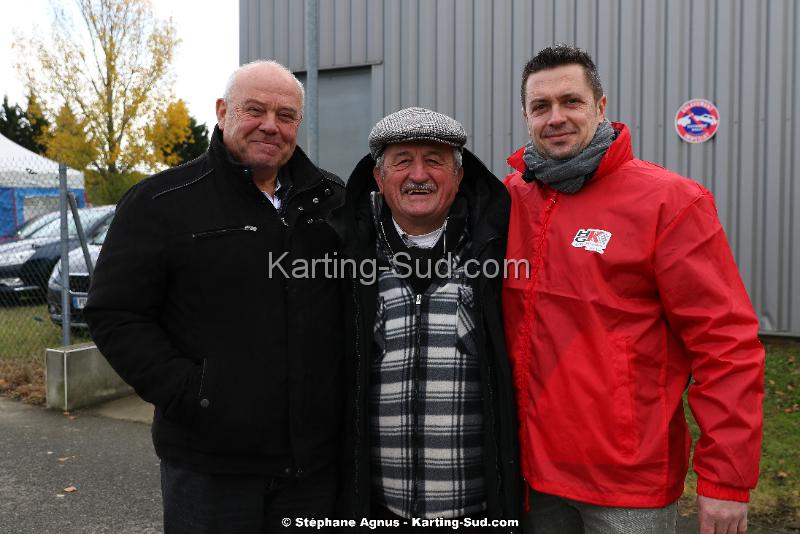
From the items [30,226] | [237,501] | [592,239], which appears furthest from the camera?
[30,226]

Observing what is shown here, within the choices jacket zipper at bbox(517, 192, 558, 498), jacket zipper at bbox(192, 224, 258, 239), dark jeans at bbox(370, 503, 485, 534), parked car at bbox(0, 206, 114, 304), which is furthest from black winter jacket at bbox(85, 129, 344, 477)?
parked car at bbox(0, 206, 114, 304)

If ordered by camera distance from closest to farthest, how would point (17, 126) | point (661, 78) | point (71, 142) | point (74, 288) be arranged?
point (661, 78)
point (74, 288)
point (71, 142)
point (17, 126)

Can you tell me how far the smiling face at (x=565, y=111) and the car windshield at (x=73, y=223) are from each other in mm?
7947

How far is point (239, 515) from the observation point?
236 centimetres

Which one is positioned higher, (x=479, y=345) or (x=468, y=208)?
(x=468, y=208)

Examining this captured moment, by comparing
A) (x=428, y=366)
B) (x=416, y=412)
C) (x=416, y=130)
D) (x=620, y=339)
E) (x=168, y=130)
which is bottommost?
(x=416, y=412)

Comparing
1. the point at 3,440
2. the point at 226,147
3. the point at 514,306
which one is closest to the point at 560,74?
the point at 514,306

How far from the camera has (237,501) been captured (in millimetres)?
2367

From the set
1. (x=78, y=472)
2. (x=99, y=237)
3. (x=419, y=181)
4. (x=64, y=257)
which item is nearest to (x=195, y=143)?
(x=99, y=237)

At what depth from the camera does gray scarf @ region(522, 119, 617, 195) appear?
2.21 metres

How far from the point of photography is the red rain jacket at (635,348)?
1992 millimetres

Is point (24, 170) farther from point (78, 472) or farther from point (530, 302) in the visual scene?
point (530, 302)

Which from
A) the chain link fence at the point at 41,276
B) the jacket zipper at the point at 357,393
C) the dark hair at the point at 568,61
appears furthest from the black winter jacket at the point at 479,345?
the chain link fence at the point at 41,276

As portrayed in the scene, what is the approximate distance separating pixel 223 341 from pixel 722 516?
5.22ft
